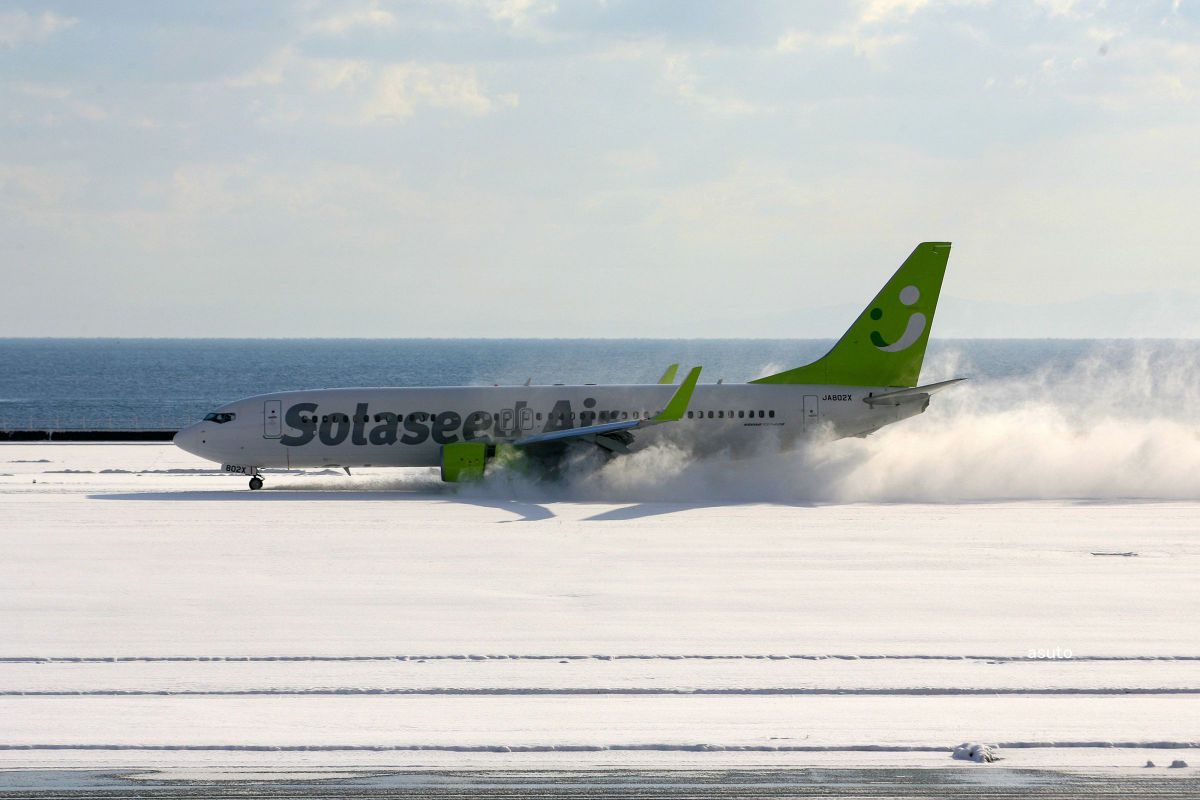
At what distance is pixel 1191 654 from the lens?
53.7 feet

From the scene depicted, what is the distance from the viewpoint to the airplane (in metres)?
38.2

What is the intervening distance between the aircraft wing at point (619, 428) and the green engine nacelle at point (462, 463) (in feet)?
3.96

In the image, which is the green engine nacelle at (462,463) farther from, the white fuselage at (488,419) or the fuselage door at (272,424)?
the fuselage door at (272,424)

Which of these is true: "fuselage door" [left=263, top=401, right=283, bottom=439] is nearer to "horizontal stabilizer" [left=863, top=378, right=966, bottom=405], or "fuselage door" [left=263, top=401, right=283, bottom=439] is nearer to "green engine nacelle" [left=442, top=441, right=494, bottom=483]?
"green engine nacelle" [left=442, top=441, right=494, bottom=483]

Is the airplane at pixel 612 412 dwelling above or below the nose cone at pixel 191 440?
above

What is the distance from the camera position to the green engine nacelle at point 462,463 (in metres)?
37.1

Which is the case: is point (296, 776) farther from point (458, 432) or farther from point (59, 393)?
point (59, 393)

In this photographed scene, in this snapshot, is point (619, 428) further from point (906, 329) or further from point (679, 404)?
point (906, 329)

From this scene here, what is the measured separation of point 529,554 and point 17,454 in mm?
33188

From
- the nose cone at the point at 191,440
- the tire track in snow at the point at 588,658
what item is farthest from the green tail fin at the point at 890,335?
the tire track in snow at the point at 588,658

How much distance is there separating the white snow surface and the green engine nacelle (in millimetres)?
5003

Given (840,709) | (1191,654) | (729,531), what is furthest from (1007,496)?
(840,709)

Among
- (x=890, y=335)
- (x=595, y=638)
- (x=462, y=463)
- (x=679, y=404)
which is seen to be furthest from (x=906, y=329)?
(x=595, y=638)

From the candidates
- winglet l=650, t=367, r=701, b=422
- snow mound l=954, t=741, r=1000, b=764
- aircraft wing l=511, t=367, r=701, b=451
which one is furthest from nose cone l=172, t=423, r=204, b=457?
snow mound l=954, t=741, r=1000, b=764
